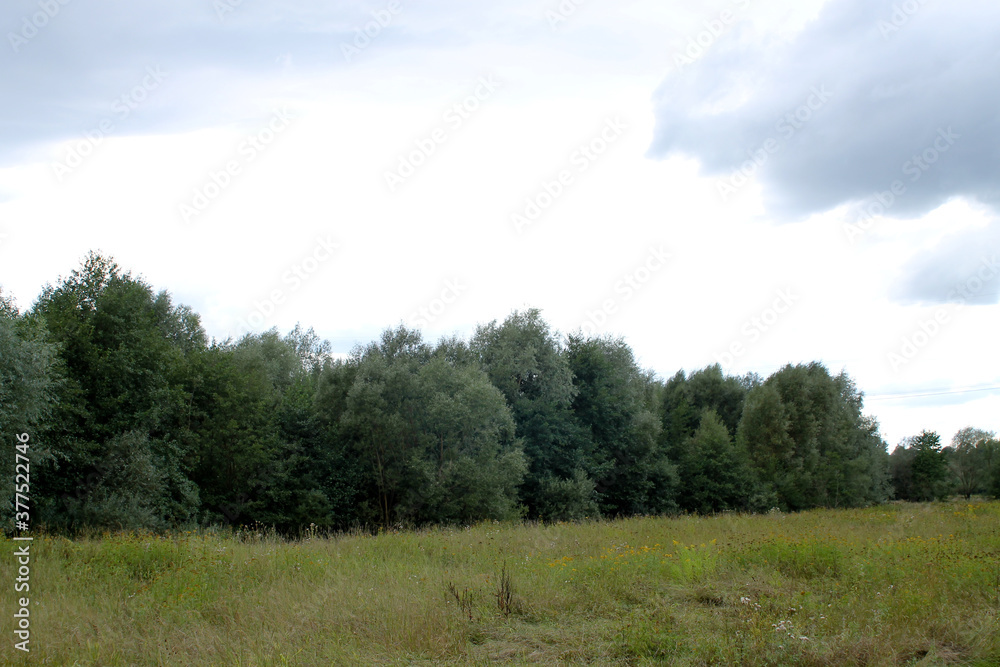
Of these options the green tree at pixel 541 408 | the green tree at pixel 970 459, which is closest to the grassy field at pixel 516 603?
the green tree at pixel 541 408

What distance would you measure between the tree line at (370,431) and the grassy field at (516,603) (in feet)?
29.7

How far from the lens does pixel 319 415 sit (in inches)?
1259

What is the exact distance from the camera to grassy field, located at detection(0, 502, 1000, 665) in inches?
255

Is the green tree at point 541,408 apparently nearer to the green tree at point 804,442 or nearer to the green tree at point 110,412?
the green tree at point 804,442

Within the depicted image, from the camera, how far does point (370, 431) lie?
30719mm

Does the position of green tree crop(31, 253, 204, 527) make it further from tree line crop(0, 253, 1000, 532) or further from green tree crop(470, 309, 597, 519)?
green tree crop(470, 309, 597, 519)

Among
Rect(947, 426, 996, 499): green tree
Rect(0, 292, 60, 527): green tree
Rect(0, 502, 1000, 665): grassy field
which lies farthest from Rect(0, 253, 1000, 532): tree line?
Rect(947, 426, 996, 499): green tree

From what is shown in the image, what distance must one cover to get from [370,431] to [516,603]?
23.5m

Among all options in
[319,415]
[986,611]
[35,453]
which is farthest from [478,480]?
[986,611]

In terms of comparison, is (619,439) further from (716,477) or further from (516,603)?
(516,603)

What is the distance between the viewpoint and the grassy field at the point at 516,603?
646 cm

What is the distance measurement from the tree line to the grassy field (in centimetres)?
906

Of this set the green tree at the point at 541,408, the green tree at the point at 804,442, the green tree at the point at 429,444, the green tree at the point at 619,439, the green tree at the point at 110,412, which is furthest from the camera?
the green tree at the point at 804,442

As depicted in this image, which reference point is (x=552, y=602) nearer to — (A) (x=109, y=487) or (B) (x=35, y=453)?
(B) (x=35, y=453)
